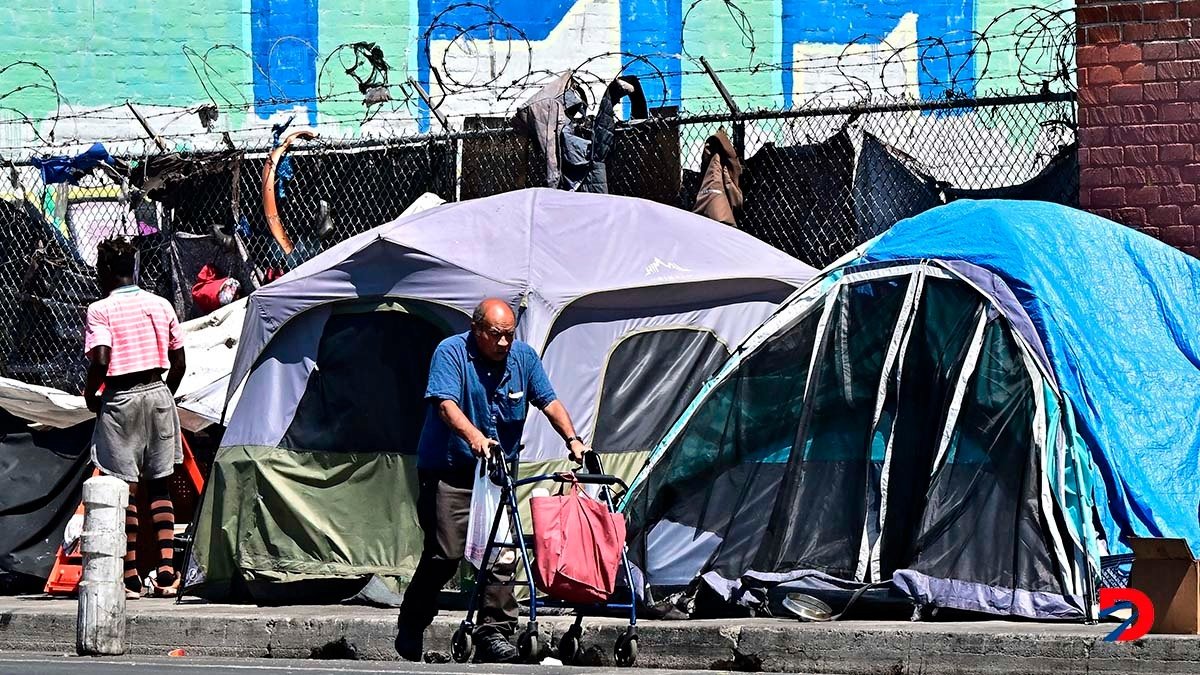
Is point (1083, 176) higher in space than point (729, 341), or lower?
higher

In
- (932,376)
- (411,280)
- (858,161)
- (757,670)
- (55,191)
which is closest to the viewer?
(757,670)

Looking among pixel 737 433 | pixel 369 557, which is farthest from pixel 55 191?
pixel 737 433

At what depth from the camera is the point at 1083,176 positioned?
36.4ft

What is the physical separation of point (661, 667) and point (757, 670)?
1.57 feet

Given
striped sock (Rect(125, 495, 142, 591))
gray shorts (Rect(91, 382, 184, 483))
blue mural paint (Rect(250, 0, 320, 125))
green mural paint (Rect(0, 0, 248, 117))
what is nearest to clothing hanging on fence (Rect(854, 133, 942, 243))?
gray shorts (Rect(91, 382, 184, 483))

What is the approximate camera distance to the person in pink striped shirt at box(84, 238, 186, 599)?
438 inches

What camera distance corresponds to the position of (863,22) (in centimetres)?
2067

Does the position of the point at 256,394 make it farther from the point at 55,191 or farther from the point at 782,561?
the point at 55,191

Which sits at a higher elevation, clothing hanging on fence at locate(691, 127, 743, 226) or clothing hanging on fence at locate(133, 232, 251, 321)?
clothing hanging on fence at locate(691, 127, 743, 226)

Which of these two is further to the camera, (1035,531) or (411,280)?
(411,280)

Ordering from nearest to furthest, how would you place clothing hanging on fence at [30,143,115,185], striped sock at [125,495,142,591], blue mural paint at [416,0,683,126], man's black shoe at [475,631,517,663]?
man's black shoe at [475,631,517,663], striped sock at [125,495,142,591], clothing hanging on fence at [30,143,115,185], blue mural paint at [416,0,683,126]

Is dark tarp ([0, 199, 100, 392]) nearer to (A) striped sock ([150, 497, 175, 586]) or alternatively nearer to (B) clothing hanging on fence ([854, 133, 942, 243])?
(A) striped sock ([150, 497, 175, 586])

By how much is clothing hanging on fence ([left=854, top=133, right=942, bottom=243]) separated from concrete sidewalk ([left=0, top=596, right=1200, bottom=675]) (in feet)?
12.5

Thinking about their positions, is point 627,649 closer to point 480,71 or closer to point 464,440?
point 464,440
